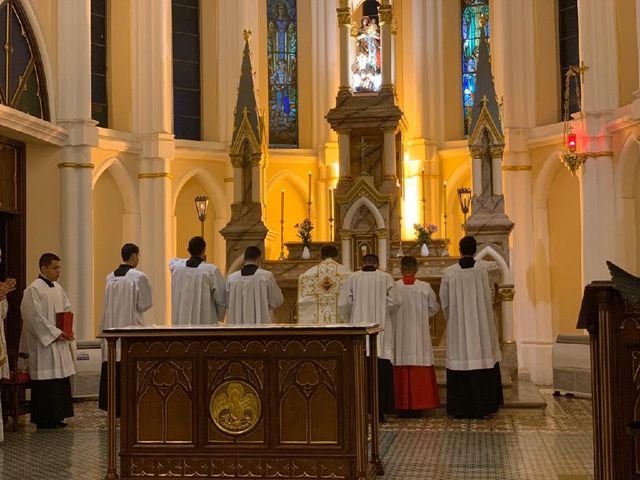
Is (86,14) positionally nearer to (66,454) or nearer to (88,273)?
(88,273)

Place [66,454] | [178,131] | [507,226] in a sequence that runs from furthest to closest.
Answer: [178,131]
[507,226]
[66,454]

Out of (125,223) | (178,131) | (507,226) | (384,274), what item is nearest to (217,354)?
(384,274)

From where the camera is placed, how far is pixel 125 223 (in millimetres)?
18984

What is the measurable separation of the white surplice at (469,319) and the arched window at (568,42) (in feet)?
27.0

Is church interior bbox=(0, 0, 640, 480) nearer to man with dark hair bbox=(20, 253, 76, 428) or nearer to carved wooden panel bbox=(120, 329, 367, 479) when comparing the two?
man with dark hair bbox=(20, 253, 76, 428)

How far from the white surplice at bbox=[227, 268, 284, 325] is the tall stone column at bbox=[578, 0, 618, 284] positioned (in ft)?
20.0

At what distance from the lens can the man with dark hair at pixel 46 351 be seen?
11.4 m

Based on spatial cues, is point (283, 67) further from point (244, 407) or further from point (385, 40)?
point (244, 407)

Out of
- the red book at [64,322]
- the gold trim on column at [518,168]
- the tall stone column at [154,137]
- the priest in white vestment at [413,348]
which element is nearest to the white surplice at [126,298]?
the red book at [64,322]

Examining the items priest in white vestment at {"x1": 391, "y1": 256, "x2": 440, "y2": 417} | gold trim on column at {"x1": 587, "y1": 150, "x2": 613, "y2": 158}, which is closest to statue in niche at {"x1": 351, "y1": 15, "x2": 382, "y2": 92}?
gold trim on column at {"x1": 587, "y1": 150, "x2": 613, "y2": 158}

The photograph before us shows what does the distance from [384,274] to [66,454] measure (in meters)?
4.19

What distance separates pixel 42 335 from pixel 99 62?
887 centimetres

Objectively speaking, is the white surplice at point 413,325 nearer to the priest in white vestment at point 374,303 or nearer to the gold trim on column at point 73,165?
the priest in white vestment at point 374,303

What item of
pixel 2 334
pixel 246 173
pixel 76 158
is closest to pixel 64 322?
pixel 2 334
